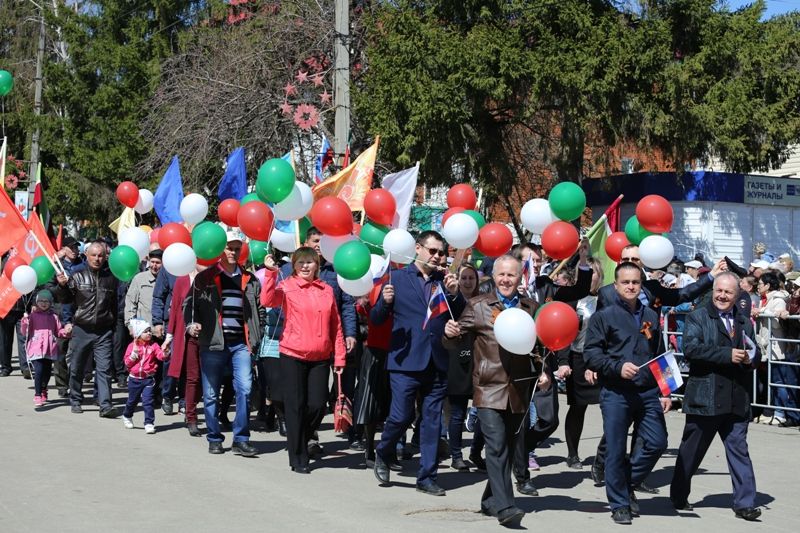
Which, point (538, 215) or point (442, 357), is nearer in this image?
point (442, 357)

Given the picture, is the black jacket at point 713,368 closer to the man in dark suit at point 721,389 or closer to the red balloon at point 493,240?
the man in dark suit at point 721,389

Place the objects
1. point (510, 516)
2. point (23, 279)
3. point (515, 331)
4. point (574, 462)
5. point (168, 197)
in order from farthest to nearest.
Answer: point (168, 197) < point (23, 279) < point (574, 462) < point (510, 516) < point (515, 331)

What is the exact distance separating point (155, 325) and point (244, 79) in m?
15.9

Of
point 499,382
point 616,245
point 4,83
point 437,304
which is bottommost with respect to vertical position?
point 499,382

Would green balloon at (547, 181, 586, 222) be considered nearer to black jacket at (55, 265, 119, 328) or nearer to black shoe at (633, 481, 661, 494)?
black shoe at (633, 481, 661, 494)

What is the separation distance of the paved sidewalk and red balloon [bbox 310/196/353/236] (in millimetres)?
1998

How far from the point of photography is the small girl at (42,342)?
1327cm

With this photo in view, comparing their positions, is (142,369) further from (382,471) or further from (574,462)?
(574,462)

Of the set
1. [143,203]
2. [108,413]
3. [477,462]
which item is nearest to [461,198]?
[477,462]

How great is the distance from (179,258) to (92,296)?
3235 mm

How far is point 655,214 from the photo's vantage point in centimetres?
886

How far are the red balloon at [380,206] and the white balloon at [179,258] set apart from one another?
62.0 inches

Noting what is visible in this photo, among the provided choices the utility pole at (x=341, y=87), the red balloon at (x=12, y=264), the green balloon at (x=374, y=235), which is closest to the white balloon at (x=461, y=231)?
the green balloon at (x=374, y=235)

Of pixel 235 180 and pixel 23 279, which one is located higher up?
pixel 235 180
